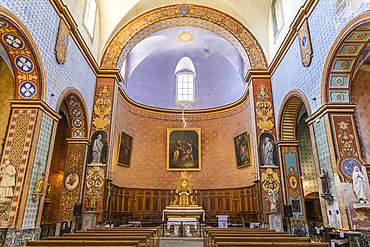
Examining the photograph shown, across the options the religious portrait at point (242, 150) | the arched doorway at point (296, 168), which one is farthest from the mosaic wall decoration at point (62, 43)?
the religious portrait at point (242, 150)

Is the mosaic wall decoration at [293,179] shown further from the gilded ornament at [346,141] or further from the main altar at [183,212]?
the gilded ornament at [346,141]

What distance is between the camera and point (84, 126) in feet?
50.3

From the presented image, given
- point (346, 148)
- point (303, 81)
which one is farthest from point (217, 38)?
point (346, 148)

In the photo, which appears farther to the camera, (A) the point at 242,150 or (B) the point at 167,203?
(B) the point at 167,203

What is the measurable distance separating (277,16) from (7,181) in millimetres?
15805

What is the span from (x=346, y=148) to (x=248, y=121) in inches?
400

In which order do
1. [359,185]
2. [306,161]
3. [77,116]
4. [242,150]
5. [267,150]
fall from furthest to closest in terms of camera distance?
[242,150], [306,161], [267,150], [77,116], [359,185]

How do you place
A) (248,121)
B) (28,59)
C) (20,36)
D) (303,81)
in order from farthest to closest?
1. (248,121)
2. (303,81)
3. (28,59)
4. (20,36)

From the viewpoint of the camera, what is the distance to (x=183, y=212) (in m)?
16.1

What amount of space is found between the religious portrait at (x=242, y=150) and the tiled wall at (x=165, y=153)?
0.45m

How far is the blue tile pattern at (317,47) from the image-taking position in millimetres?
9180

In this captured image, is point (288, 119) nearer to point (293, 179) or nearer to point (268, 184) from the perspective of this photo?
point (293, 179)

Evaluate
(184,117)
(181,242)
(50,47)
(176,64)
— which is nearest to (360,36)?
(181,242)

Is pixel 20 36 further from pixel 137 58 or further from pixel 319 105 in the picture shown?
pixel 137 58
